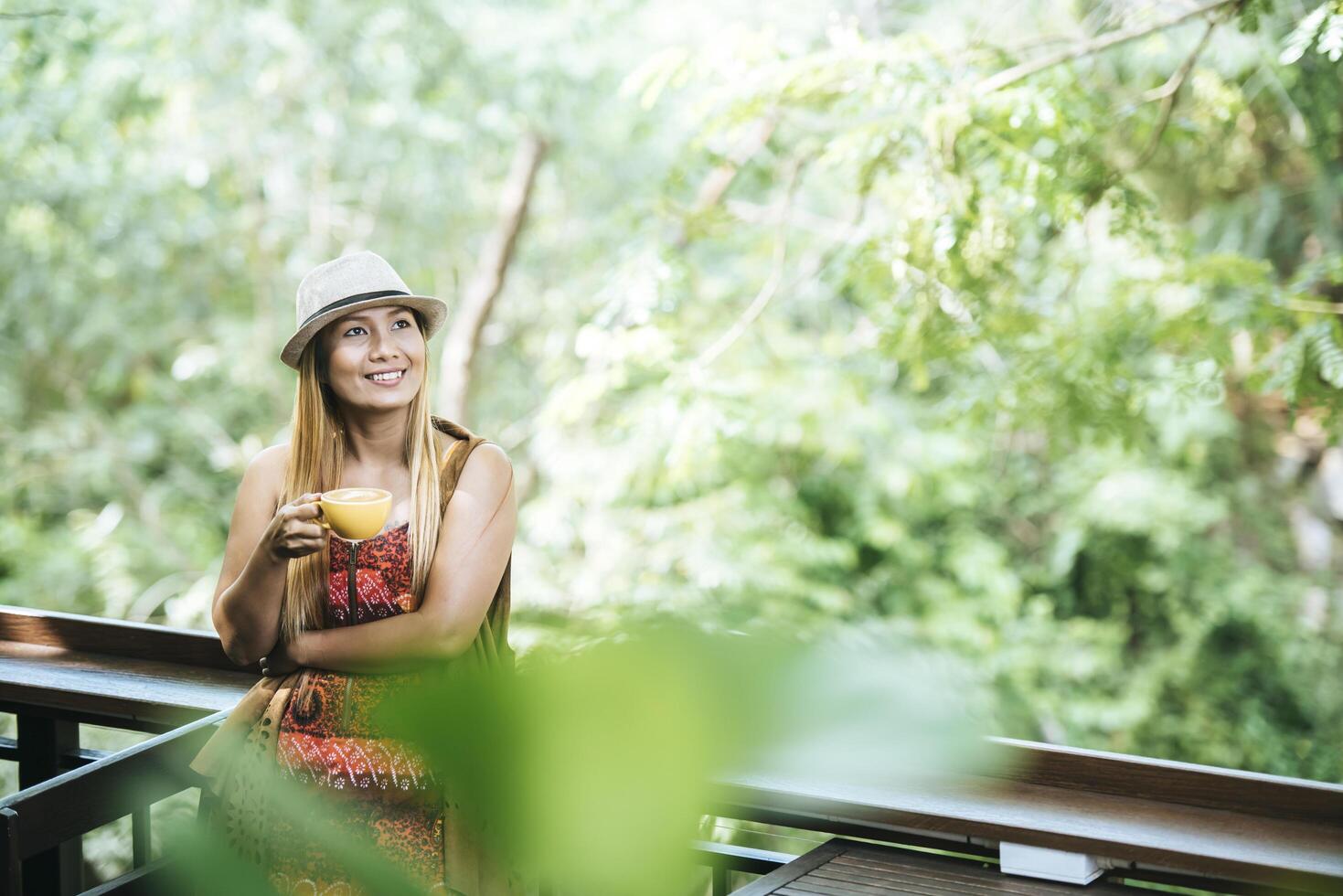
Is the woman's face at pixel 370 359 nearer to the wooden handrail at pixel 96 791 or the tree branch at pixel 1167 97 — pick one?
the wooden handrail at pixel 96 791

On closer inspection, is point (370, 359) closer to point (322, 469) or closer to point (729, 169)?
point (322, 469)

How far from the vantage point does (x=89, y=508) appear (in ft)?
21.2

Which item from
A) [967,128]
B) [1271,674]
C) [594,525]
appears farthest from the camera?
[1271,674]

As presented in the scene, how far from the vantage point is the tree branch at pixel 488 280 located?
5.68 meters

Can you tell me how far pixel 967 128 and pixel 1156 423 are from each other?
136 inches

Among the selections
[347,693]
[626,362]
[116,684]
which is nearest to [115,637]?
[116,684]

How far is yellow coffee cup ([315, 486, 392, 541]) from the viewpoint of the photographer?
1342mm

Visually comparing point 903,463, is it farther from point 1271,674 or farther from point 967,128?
point 967,128

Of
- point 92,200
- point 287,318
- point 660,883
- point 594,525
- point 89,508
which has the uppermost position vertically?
point 92,200

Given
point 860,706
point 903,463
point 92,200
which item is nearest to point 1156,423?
point 903,463

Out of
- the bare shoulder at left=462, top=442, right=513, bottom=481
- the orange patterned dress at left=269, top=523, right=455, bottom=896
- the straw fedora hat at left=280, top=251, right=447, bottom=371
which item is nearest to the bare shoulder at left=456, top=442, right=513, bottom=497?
the bare shoulder at left=462, top=442, right=513, bottom=481

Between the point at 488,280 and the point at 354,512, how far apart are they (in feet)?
14.8

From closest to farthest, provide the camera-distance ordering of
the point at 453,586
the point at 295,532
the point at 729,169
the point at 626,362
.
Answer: the point at 295,532
the point at 453,586
the point at 626,362
the point at 729,169

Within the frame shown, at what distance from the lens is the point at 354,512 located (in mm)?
1348
